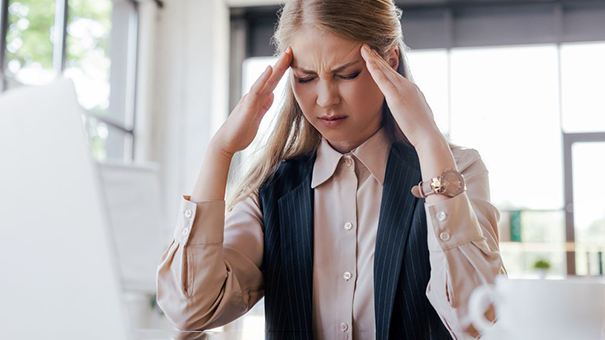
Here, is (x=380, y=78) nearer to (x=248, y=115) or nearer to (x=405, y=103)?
(x=405, y=103)

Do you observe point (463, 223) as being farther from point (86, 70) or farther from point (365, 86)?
point (86, 70)

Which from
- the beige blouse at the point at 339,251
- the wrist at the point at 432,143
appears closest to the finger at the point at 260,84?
the beige blouse at the point at 339,251

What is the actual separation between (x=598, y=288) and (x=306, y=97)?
737 mm

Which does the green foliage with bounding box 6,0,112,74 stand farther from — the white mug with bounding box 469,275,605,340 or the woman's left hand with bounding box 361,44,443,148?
the white mug with bounding box 469,275,605,340

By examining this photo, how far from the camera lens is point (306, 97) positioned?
121cm

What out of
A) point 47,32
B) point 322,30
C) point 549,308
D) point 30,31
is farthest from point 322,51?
point 47,32

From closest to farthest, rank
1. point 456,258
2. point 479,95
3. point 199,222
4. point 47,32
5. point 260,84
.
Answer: point 456,258
point 199,222
point 260,84
point 47,32
point 479,95

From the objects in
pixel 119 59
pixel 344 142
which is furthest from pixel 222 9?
pixel 344 142

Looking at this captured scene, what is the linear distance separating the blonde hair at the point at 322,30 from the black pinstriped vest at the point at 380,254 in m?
0.03

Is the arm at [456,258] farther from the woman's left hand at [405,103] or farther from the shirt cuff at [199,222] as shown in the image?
the shirt cuff at [199,222]

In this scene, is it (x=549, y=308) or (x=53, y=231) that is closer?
(x=53, y=231)

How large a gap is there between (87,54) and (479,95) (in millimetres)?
3129

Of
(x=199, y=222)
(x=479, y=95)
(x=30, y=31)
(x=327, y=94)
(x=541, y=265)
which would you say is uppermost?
(x=30, y=31)

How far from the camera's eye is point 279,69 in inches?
47.4
